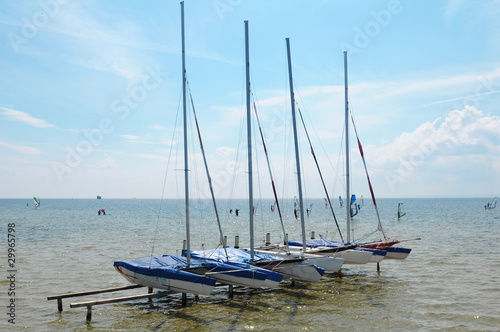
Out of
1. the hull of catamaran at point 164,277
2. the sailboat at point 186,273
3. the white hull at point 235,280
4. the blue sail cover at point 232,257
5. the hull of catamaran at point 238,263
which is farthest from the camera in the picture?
the blue sail cover at point 232,257

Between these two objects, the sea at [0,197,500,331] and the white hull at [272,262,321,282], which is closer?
the sea at [0,197,500,331]

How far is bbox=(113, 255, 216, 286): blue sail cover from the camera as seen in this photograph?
18562mm

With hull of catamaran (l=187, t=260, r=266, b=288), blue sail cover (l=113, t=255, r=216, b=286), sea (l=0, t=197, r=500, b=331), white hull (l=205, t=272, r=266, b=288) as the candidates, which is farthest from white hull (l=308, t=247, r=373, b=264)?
blue sail cover (l=113, t=255, r=216, b=286)

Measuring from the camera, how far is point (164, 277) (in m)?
19.4

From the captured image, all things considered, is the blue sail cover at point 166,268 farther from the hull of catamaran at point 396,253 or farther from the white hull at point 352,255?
the hull of catamaran at point 396,253

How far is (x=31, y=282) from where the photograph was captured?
25969mm

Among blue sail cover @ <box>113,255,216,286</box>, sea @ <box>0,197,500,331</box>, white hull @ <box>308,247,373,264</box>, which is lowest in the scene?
sea @ <box>0,197,500,331</box>

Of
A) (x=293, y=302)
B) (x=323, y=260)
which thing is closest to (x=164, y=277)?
(x=293, y=302)

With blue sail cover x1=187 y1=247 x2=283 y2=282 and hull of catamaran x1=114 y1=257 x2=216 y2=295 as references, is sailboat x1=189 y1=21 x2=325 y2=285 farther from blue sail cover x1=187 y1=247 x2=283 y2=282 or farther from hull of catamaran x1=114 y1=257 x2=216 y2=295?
hull of catamaran x1=114 y1=257 x2=216 y2=295

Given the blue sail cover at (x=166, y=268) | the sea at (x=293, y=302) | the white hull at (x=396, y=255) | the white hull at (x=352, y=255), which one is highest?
the blue sail cover at (x=166, y=268)

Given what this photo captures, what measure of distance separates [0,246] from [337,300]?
3795cm

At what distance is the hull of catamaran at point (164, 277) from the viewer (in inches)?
728

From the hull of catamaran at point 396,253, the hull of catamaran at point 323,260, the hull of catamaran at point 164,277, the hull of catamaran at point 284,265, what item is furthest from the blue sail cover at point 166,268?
the hull of catamaran at point 396,253

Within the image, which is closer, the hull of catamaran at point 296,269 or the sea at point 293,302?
the sea at point 293,302
